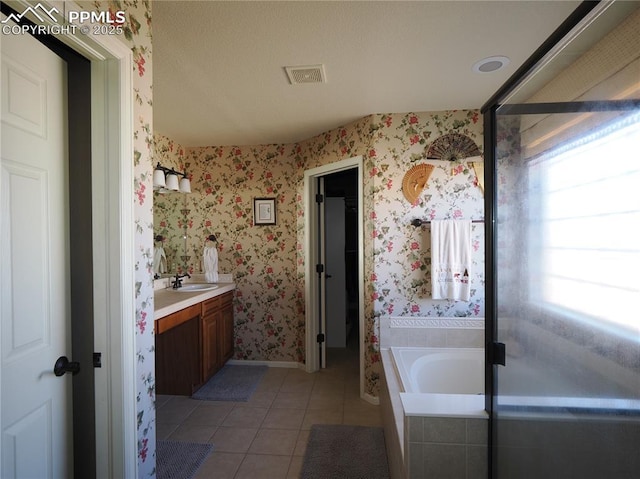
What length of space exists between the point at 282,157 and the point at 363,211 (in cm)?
124

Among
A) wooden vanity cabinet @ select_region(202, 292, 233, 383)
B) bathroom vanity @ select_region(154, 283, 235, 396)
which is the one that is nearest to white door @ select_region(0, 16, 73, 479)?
bathroom vanity @ select_region(154, 283, 235, 396)

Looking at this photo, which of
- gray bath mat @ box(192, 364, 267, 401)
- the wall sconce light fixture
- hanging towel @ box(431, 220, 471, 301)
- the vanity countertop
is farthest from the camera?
the wall sconce light fixture

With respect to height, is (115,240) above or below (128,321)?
above

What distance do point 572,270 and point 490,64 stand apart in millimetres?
1595

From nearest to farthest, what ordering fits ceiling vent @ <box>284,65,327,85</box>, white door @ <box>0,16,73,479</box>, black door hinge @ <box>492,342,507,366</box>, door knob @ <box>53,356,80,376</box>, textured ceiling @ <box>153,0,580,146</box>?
white door @ <box>0,16,73,479</box>
door knob @ <box>53,356,80,376</box>
black door hinge @ <box>492,342,507,366</box>
textured ceiling @ <box>153,0,580,146</box>
ceiling vent @ <box>284,65,327,85</box>

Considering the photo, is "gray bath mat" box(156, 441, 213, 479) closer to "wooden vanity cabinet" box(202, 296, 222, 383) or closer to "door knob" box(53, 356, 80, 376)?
"wooden vanity cabinet" box(202, 296, 222, 383)

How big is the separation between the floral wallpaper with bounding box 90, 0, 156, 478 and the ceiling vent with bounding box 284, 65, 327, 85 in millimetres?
848

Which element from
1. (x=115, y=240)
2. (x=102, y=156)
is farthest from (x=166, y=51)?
(x=115, y=240)

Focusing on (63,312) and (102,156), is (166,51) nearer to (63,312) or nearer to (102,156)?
(102,156)

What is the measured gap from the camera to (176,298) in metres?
2.59

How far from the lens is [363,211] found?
2764mm

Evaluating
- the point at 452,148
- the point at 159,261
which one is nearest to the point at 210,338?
the point at 159,261

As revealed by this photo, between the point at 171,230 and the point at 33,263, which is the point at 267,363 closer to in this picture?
the point at 171,230

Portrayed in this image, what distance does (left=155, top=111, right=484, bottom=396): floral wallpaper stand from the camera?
2.66 metres
